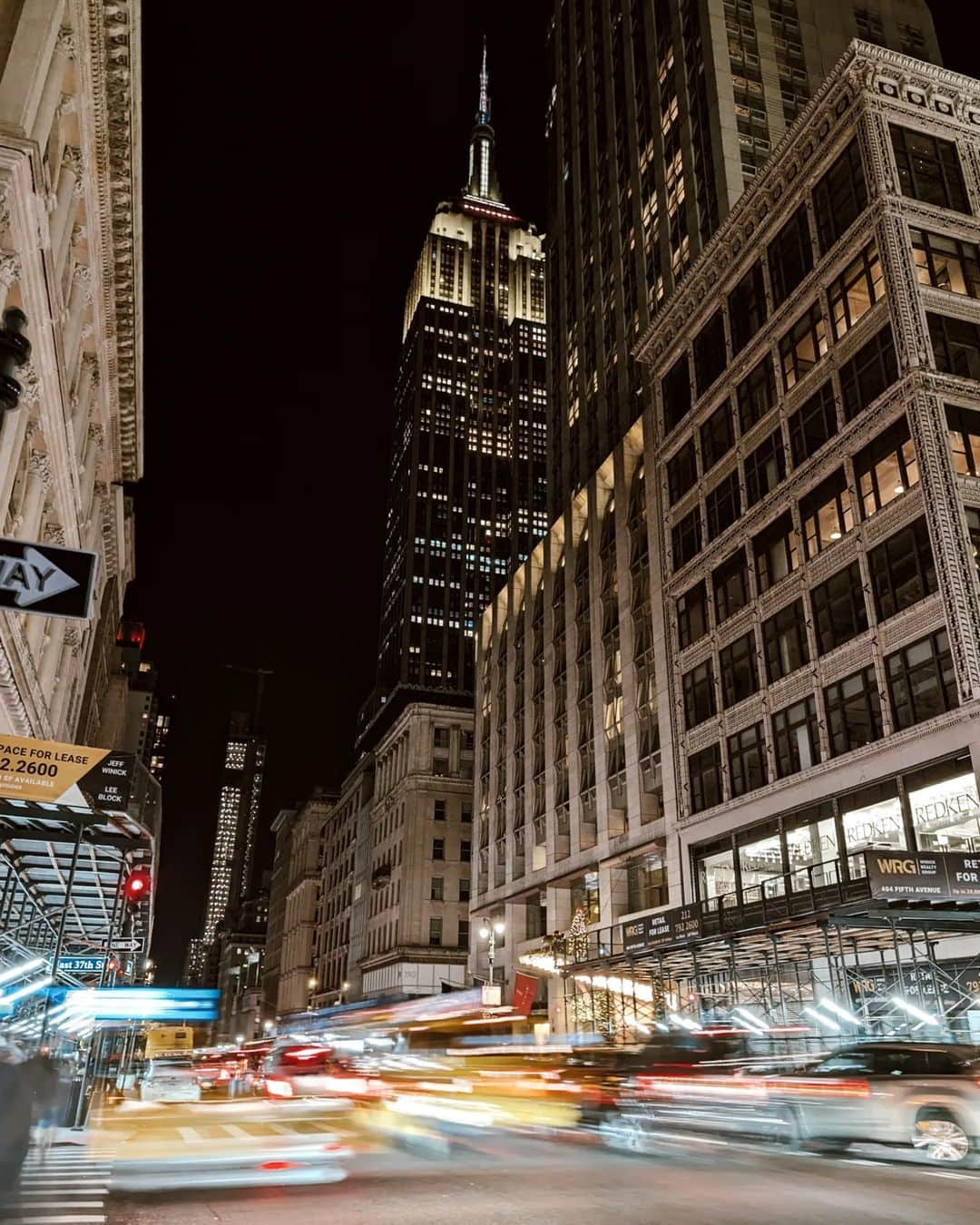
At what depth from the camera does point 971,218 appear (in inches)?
1422

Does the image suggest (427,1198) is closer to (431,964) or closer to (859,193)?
(859,193)

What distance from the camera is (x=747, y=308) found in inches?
1738

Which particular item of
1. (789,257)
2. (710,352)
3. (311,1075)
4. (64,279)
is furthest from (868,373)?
(311,1075)

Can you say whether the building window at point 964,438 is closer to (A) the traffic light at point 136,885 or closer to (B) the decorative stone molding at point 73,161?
(B) the decorative stone molding at point 73,161

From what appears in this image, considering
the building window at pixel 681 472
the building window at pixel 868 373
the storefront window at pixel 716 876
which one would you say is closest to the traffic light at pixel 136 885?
the storefront window at pixel 716 876

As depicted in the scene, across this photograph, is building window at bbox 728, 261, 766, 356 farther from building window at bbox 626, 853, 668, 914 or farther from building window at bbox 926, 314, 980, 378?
building window at bbox 626, 853, 668, 914

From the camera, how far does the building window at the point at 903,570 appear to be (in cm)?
3055

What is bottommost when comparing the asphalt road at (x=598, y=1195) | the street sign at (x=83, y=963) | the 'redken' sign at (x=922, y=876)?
the asphalt road at (x=598, y=1195)

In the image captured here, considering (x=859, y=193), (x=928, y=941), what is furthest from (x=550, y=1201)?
(x=859, y=193)

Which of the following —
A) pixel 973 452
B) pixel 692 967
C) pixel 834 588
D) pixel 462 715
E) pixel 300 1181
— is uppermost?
pixel 462 715

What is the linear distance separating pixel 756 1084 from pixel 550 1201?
656 cm

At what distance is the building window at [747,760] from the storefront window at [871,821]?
16.4 feet

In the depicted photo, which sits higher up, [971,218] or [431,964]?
[971,218]

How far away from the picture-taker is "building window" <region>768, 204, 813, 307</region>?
40.2 metres
